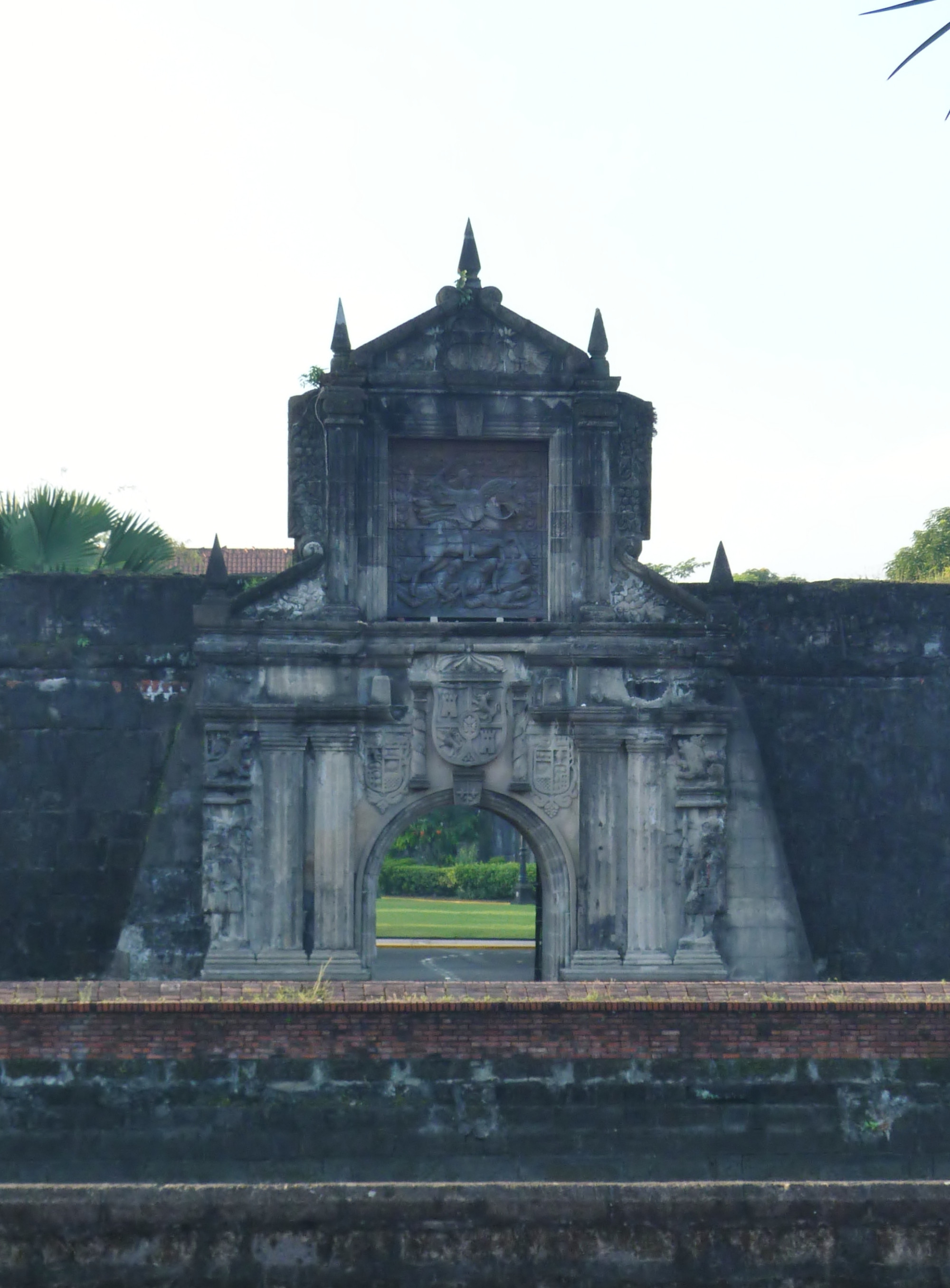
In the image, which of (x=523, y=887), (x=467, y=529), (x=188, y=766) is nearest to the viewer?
(x=467, y=529)

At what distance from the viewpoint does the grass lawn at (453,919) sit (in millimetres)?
30406

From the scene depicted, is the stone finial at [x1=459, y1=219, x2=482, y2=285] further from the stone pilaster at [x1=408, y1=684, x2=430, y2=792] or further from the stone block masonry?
the stone block masonry

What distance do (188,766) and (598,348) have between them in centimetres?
598

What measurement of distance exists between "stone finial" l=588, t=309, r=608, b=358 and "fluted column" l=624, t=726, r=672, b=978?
3.81 m

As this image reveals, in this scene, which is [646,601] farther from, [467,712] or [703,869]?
[703,869]

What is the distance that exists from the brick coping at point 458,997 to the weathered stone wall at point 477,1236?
71.1 inches

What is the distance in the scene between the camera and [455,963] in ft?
84.1

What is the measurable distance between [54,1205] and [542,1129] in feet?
11.1

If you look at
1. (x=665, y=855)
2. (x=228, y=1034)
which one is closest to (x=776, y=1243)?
(x=228, y=1034)

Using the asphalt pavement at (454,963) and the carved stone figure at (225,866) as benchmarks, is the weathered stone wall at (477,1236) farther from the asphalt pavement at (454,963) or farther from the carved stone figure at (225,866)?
the asphalt pavement at (454,963)

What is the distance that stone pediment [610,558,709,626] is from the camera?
670 inches

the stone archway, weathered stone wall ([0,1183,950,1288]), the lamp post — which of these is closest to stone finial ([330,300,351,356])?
the stone archway

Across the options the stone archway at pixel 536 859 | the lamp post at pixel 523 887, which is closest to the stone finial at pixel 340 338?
the stone archway at pixel 536 859

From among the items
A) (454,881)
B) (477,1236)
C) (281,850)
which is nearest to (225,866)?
(281,850)
